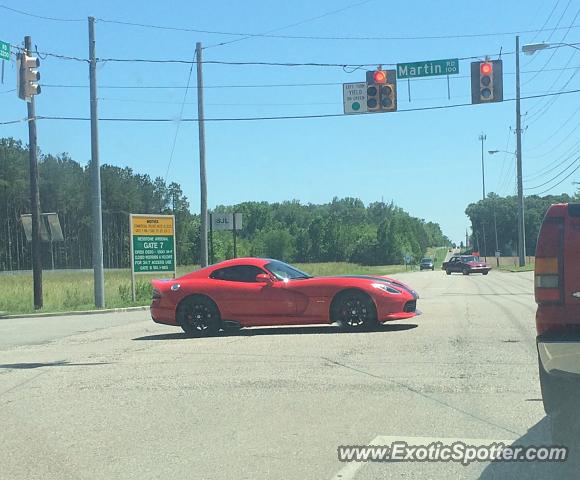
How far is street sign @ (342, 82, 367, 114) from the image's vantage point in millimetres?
18750

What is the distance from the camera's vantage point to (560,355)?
472 centimetres

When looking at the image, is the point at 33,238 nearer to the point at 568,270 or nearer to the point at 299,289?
the point at 299,289

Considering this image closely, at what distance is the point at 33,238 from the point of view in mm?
23609

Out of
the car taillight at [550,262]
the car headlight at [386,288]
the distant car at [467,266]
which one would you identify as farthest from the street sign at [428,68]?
the distant car at [467,266]

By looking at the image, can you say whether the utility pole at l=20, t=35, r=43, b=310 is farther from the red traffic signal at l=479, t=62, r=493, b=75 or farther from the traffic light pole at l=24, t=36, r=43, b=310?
the red traffic signal at l=479, t=62, r=493, b=75

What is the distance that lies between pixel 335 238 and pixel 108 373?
130927 millimetres

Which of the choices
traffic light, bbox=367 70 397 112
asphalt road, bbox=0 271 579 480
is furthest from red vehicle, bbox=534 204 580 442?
traffic light, bbox=367 70 397 112

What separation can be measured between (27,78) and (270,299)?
942 cm

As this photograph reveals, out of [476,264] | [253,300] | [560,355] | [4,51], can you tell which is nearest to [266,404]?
[560,355]

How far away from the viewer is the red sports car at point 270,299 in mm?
12211

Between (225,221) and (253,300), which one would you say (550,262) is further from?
(225,221)

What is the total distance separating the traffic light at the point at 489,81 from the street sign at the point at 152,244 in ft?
39.3

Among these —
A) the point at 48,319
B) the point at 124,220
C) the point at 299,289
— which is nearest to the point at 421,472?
the point at 299,289

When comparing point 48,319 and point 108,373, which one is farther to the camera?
point 48,319
